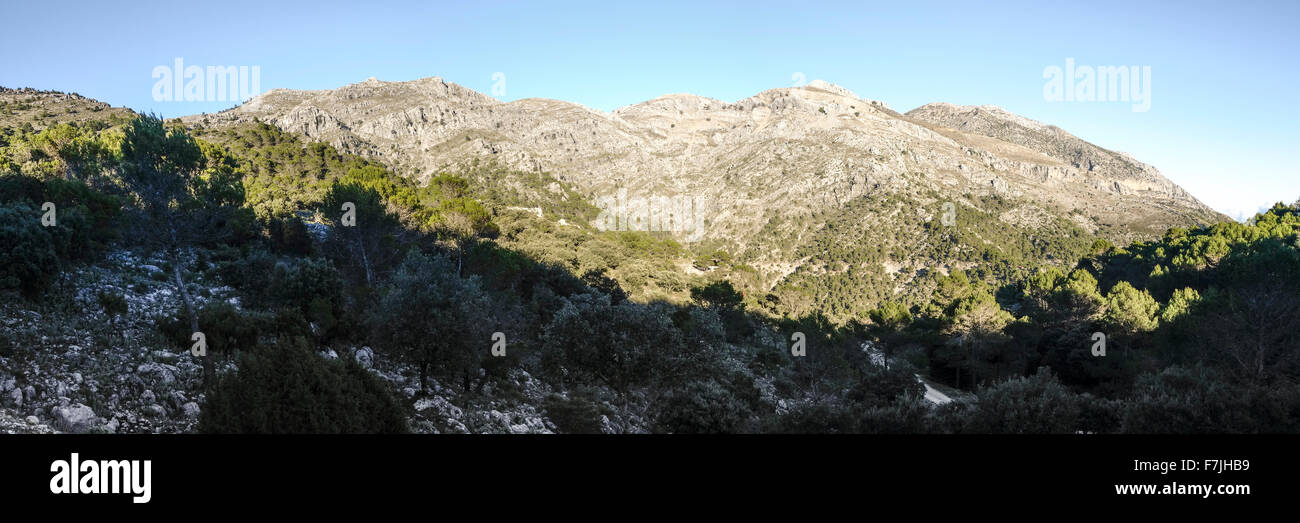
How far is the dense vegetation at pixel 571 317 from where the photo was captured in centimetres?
1817

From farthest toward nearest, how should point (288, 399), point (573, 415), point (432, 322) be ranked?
1. point (573, 415)
2. point (432, 322)
3. point (288, 399)

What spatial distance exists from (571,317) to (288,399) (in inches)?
525

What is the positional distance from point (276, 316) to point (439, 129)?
152 metres

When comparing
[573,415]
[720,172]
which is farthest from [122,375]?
[720,172]

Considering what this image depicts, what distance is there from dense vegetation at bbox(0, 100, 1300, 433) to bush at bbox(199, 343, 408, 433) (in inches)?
2.2

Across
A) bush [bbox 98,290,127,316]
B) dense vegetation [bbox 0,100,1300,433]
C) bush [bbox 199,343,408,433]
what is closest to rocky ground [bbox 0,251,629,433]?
bush [bbox 98,290,127,316]

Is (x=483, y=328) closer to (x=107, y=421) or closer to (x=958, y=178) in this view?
(x=107, y=421)

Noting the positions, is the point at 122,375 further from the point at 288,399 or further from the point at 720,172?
the point at 720,172

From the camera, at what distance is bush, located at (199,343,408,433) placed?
1184 cm

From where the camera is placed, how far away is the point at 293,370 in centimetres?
1267

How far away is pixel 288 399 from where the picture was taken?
12250mm

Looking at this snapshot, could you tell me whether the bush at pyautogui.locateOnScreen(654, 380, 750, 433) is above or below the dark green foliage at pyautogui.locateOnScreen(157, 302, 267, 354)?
below

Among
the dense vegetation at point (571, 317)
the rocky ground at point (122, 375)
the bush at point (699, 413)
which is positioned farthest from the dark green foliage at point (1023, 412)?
the rocky ground at point (122, 375)

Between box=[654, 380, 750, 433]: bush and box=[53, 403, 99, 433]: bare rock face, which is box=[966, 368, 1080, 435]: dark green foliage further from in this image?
box=[53, 403, 99, 433]: bare rock face
